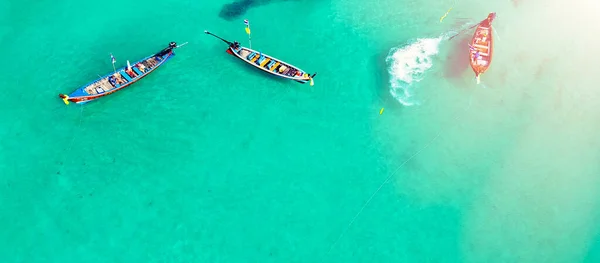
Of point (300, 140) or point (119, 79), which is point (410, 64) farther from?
point (119, 79)

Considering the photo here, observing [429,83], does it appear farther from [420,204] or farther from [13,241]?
[13,241]

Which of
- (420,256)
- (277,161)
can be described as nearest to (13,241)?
(277,161)

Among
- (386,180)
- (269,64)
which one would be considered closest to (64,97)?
(269,64)

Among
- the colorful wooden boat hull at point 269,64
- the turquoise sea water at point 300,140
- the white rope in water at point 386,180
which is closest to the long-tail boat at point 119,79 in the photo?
the turquoise sea water at point 300,140

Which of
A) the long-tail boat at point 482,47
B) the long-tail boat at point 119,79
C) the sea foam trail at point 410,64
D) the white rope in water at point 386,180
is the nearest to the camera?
the white rope in water at point 386,180

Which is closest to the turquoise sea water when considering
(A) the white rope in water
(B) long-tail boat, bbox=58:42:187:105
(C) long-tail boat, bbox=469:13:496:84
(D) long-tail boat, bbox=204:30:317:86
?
(A) the white rope in water

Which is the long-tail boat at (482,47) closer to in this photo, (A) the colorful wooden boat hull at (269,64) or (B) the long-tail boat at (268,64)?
(B) the long-tail boat at (268,64)

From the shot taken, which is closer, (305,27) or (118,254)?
(118,254)
